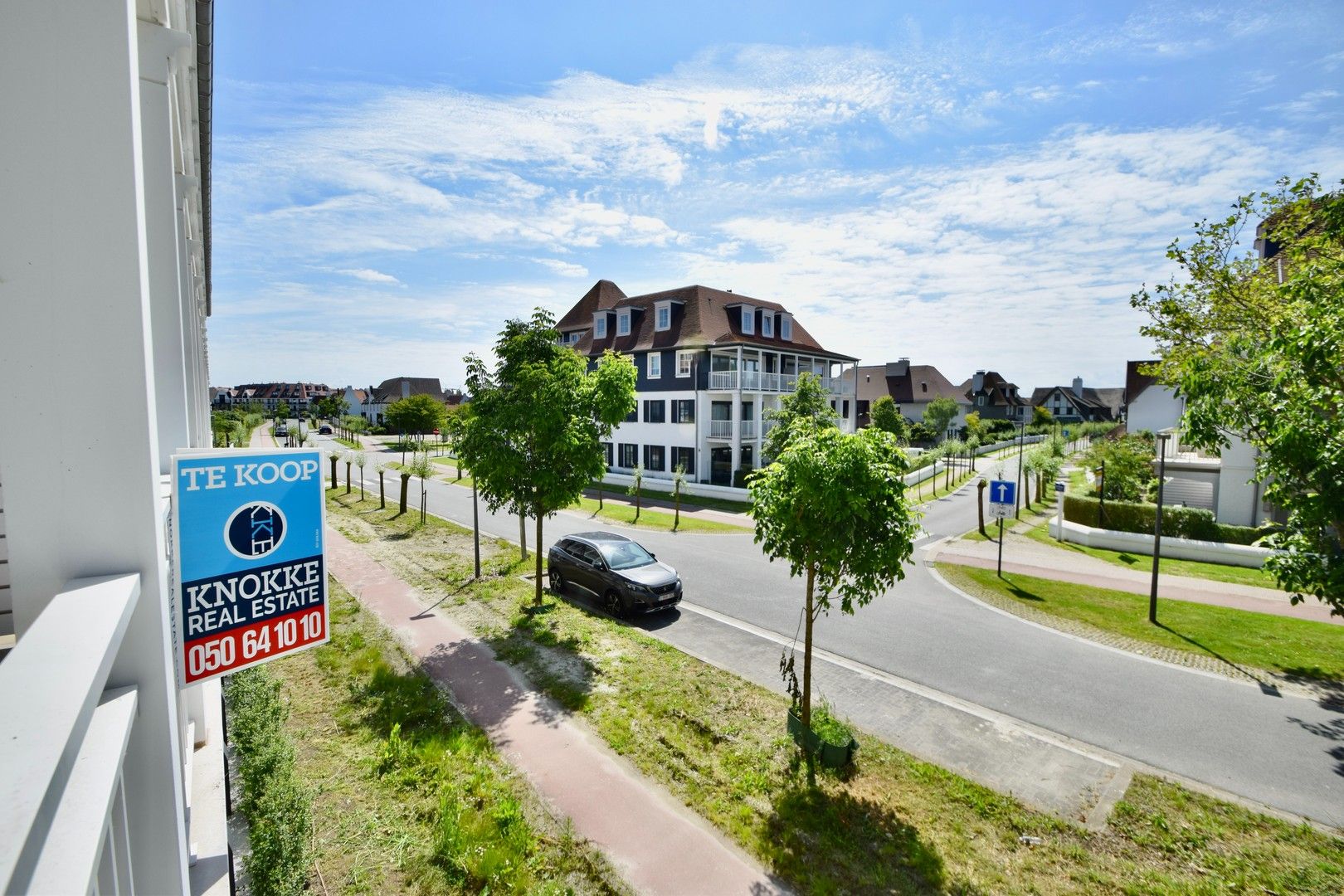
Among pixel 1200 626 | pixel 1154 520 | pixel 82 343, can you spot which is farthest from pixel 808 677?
pixel 1154 520

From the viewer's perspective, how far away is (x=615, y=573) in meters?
13.2

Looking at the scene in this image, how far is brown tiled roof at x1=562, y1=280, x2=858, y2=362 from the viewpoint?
34.0m

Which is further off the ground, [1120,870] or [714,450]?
[714,450]

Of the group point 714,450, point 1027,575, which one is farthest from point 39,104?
point 714,450

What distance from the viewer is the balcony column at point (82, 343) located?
2.04 meters

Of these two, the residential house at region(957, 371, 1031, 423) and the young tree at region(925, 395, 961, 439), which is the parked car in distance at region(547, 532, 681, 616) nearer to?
the young tree at region(925, 395, 961, 439)

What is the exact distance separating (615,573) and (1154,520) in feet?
71.6

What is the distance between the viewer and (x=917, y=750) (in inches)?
316

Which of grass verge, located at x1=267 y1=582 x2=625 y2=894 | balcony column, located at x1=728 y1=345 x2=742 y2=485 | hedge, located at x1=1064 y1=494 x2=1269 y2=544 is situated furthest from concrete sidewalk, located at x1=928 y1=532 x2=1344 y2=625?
grass verge, located at x1=267 y1=582 x2=625 y2=894

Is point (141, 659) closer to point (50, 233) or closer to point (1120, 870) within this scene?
point (50, 233)

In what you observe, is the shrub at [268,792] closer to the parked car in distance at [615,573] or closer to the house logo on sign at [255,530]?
the house logo on sign at [255,530]

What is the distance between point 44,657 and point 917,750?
894 centimetres

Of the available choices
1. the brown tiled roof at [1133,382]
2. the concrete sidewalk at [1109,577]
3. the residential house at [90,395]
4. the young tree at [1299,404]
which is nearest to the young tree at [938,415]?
the brown tiled roof at [1133,382]

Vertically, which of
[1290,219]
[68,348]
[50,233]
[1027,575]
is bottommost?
[1027,575]
